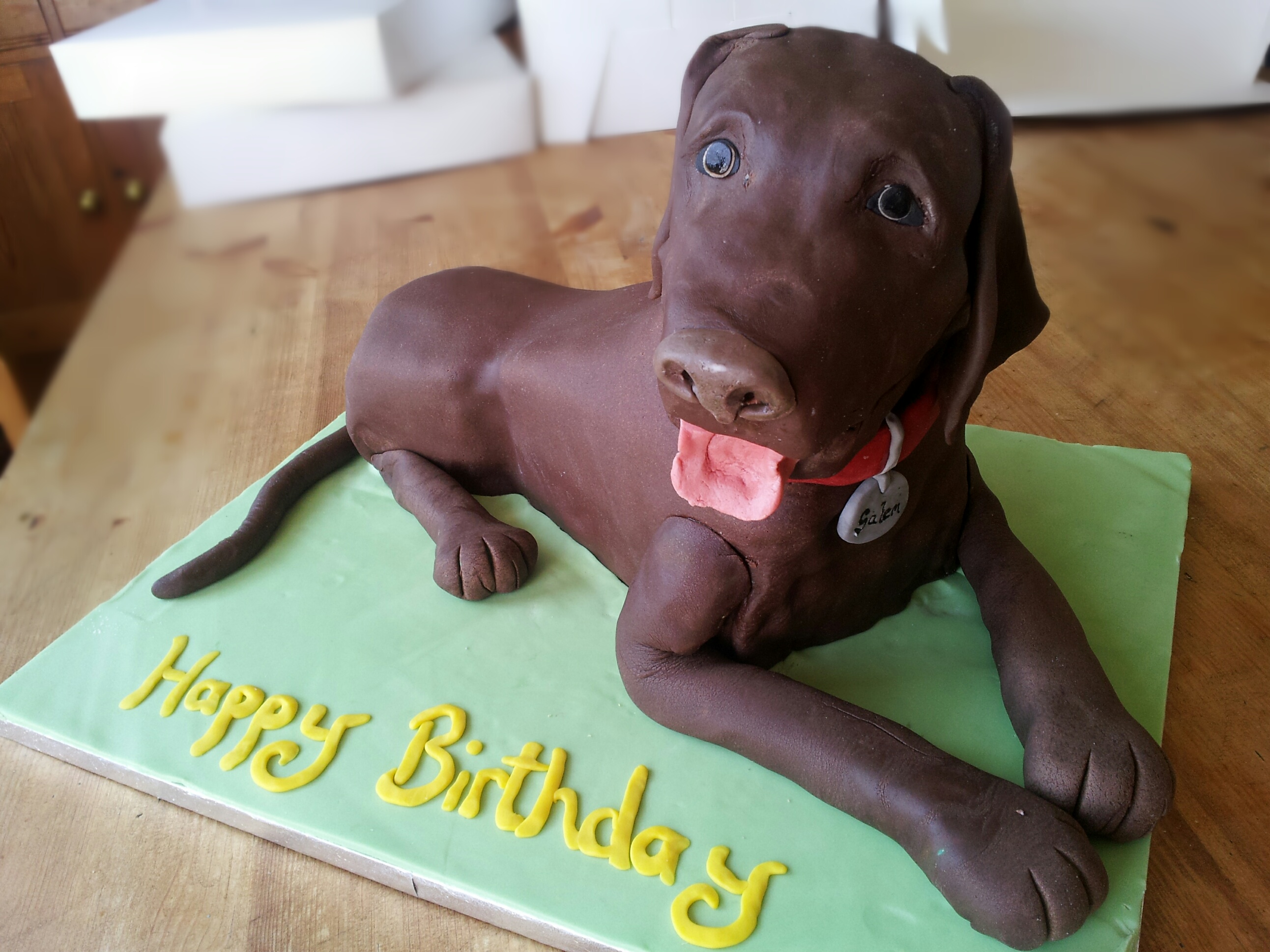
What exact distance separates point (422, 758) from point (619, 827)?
20 cm

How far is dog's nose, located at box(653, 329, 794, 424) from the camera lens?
0.55 m

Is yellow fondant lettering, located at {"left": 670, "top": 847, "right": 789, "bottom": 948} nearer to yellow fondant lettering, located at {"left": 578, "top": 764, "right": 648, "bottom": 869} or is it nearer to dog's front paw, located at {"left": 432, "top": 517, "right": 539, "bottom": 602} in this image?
yellow fondant lettering, located at {"left": 578, "top": 764, "right": 648, "bottom": 869}

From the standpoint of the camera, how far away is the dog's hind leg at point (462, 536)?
1.03 metres

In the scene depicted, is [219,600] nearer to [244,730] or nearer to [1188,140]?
[244,730]

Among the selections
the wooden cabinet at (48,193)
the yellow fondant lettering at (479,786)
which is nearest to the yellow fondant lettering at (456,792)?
the yellow fondant lettering at (479,786)

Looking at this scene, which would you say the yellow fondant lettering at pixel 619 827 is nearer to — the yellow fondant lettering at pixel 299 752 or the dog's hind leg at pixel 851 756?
the dog's hind leg at pixel 851 756

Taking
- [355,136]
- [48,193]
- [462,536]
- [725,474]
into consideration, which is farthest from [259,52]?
[462,536]

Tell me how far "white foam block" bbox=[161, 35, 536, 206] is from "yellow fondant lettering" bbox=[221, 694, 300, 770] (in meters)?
0.48

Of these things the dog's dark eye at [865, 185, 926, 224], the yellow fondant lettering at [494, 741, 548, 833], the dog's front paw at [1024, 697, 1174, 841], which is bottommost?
the yellow fondant lettering at [494, 741, 548, 833]

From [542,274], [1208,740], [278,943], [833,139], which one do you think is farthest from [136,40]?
[1208,740]

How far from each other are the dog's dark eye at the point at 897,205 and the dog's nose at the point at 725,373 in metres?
0.13

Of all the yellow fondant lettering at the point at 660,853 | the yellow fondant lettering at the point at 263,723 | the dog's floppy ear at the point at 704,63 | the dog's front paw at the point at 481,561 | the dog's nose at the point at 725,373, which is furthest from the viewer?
the dog's front paw at the point at 481,561

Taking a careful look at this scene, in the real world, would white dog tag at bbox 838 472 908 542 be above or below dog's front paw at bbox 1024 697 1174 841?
above

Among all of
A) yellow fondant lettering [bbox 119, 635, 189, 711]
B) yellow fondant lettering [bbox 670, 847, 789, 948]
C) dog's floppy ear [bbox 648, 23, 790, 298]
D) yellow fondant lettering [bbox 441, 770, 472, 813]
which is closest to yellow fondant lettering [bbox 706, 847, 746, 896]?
yellow fondant lettering [bbox 670, 847, 789, 948]
